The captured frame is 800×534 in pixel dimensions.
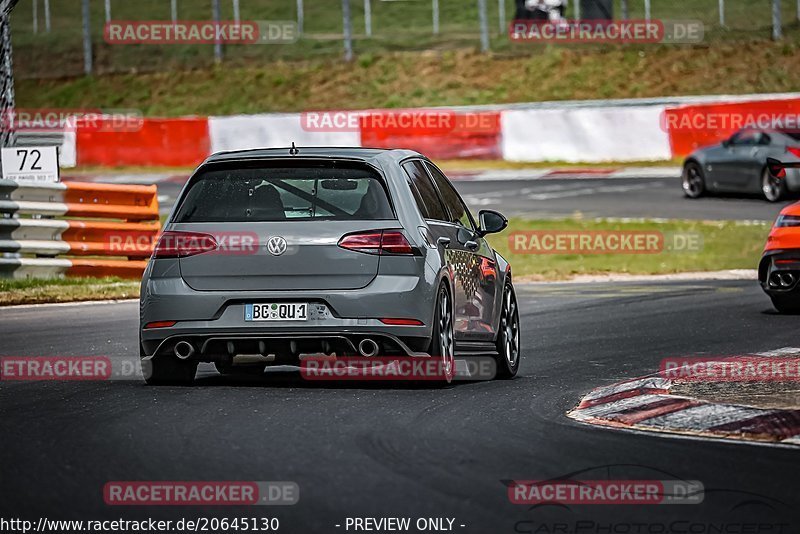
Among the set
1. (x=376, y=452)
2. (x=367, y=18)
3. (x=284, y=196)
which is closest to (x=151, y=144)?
(x=367, y=18)

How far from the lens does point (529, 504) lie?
20.0 feet

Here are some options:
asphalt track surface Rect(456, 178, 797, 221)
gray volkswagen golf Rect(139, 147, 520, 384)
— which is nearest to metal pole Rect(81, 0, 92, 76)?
asphalt track surface Rect(456, 178, 797, 221)

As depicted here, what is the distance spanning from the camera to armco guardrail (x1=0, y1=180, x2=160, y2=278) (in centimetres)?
1794

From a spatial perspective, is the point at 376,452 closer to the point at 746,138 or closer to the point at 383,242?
the point at 383,242

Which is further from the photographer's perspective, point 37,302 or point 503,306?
point 37,302

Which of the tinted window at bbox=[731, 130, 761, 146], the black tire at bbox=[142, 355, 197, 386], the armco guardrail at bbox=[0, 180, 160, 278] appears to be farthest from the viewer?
the tinted window at bbox=[731, 130, 761, 146]

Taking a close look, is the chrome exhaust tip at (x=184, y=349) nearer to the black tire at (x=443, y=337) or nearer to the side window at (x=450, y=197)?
the black tire at (x=443, y=337)

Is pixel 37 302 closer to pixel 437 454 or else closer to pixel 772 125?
pixel 437 454

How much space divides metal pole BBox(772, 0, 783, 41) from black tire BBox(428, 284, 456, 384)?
33.7 m

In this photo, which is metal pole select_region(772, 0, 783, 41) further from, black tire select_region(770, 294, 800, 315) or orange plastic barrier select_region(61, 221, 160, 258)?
black tire select_region(770, 294, 800, 315)

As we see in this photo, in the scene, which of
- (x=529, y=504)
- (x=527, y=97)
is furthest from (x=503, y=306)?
(x=527, y=97)

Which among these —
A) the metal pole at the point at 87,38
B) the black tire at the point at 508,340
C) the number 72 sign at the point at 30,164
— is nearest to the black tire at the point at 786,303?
the black tire at the point at 508,340

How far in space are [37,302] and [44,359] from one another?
18.4ft

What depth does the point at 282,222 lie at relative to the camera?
30.9 feet
